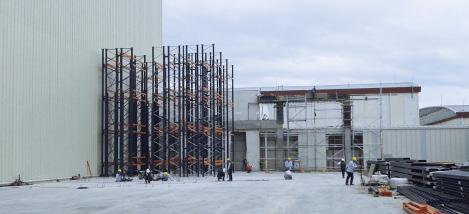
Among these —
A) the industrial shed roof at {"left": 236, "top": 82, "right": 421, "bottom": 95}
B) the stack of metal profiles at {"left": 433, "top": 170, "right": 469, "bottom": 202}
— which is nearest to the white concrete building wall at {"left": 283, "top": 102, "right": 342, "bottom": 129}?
the industrial shed roof at {"left": 236, "top": 82, "right": 421, "bottom": 95}

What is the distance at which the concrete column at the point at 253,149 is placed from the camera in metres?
52.5

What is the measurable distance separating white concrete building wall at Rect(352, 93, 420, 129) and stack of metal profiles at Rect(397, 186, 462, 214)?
124 feet

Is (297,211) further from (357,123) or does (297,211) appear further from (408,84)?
(408,84)

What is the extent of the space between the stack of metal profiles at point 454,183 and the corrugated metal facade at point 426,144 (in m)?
30.1

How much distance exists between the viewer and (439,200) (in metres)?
17.6

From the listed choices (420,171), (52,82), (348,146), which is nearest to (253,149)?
(348,146)

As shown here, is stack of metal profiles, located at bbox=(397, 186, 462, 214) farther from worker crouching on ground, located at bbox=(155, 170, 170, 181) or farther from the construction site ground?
worker crouching on ground, located at bbox=(155, 170, 170, 181)

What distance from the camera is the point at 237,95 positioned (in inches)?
2346

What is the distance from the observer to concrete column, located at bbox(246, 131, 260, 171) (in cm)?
5251

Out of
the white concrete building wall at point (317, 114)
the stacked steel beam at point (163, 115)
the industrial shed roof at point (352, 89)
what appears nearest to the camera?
the stacked steel beam at point (163, 115)

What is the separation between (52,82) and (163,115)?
405 inches

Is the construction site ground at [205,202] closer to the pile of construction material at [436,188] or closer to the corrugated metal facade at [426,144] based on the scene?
the pile of construction material at [436,188]

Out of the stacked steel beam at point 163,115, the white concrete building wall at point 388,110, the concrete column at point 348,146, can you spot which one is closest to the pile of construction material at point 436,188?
the stacked steel beam at point 163,115

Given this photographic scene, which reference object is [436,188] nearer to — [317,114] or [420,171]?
[420,171]
